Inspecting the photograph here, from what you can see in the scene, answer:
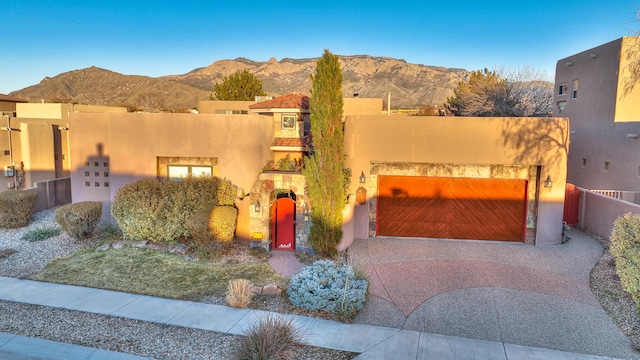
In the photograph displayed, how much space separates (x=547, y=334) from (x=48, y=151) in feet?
93.4

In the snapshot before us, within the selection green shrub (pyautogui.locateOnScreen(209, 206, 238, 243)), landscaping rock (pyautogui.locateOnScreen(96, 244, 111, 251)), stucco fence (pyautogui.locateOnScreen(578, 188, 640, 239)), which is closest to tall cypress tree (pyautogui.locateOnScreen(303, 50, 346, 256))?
green shrub (pyautogui.locateOnScreen(209, 206, 238, 243))

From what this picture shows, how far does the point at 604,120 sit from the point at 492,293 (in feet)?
53.9

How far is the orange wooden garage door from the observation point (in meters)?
14.2

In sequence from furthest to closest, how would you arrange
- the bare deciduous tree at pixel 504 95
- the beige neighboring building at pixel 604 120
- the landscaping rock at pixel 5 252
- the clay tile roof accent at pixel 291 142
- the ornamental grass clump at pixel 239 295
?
the bare deciduous tree at pixel 504 95 → the beige neighboring building at pixel 604 120 → the clay tile roof accent at pixel 291 142 → the landscaping rock at pixel 5 252 → the ornamental grass clump at pixel 239 295

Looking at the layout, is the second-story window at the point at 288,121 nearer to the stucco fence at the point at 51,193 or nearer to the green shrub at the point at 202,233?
the green shrub at the point at 202,233

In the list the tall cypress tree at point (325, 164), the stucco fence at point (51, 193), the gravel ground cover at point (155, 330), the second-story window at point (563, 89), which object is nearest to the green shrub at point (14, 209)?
the stucco fence at point (51, 193)

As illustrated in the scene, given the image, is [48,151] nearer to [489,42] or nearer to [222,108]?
[222,108]

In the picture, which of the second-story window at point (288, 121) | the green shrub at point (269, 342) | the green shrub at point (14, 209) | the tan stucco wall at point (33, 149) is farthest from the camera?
the tan stucco wall at point (33, 149)

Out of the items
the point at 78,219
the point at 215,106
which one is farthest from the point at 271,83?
the point at 78,219

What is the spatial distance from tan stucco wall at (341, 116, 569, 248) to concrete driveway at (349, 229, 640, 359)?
1593mm

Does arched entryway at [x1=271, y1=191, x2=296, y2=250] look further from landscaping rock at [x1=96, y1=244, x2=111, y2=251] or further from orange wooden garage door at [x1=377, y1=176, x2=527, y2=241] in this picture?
landscaping rock at [x1=96, y1=244, x2=111, y2=251]

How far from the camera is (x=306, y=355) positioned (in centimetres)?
673

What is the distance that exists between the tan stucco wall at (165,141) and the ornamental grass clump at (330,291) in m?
6.09

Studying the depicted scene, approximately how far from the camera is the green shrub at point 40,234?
45.7 ft
